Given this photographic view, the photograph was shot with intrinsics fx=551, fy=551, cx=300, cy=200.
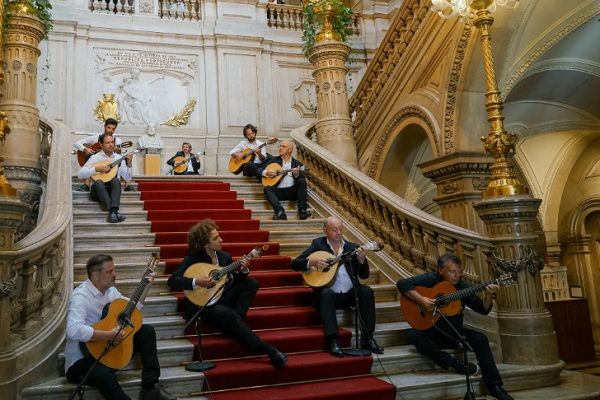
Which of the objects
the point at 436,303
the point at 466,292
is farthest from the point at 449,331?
the point at 466,292

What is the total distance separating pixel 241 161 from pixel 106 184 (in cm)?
242

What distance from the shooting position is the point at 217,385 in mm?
3916

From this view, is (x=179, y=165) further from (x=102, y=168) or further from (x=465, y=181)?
(x=465, y=181)

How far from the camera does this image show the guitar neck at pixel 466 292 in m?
4.18

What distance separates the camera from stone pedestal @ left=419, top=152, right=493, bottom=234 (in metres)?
7.24

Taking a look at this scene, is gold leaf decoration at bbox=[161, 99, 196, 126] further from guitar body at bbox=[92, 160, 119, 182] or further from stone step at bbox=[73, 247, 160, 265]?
stone step at bbox=[73, 247, 160, 265]

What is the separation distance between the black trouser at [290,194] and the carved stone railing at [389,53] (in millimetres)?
2763

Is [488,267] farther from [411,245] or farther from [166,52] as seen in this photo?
[166,52]

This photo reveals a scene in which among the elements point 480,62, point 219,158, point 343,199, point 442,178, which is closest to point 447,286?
point 343,199

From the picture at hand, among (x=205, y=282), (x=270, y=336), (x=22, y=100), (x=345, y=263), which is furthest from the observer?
(x=22, y=100)

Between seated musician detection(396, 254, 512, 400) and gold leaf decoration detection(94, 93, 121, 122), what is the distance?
Result: 820 centimetres

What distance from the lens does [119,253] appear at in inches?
221

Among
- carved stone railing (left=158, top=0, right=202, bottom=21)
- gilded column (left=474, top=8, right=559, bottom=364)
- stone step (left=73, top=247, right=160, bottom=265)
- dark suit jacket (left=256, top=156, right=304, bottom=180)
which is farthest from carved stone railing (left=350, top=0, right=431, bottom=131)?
stone step (left=73, top=247, right=160, bottom=265)

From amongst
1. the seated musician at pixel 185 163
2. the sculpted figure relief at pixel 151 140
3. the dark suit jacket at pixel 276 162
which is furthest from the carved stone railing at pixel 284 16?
the dark suit jacket at pixel 276 162
